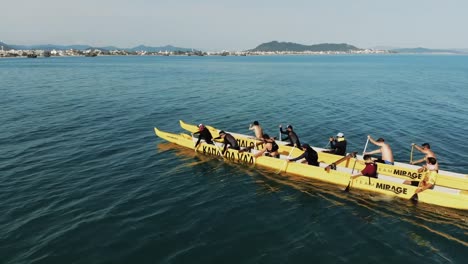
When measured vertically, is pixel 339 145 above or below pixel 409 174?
above

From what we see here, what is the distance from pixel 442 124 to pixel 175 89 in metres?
41.9

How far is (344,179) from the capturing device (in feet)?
57.8

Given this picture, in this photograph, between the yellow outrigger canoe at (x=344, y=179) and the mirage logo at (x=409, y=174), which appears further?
the mirage logo at (x=409, y=174)

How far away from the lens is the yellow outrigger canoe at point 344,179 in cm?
1534

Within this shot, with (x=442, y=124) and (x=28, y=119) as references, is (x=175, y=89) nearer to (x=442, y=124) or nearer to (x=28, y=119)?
(x=28, y=119)

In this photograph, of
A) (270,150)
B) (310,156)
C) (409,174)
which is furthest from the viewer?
(270,150)

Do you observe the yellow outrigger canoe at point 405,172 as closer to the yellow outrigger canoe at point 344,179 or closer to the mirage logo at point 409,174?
the mirage logo at point 409,174

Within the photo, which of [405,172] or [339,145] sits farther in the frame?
[339,145]

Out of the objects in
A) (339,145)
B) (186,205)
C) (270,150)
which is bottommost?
(186,205)

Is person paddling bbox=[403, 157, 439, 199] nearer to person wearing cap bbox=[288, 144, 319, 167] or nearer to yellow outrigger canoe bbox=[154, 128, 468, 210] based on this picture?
yellow outrigger canoe bbox=[154, 128, 468, 210]

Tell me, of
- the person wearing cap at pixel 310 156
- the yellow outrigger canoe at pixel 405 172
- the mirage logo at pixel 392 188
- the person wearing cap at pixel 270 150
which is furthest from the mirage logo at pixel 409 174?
the person wearing cap at pixel 270 150

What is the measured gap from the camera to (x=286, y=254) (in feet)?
38.5

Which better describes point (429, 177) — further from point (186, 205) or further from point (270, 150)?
point (186, 205)

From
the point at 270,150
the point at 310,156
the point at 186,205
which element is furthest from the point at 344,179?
the point at 186,205
